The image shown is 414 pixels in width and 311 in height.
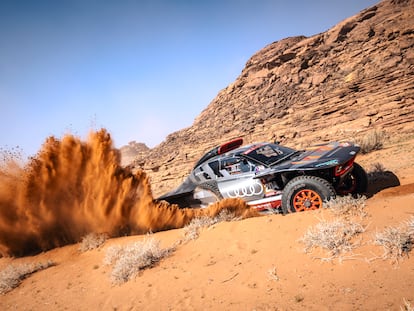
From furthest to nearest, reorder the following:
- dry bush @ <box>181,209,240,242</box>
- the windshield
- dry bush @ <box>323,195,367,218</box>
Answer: the windshield < dry bush @ <box>181,209,240,242</box> < dry bush @ <box>323,195,367,218</box>

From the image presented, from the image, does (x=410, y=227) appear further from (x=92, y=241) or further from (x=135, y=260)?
(x=92, y=241)

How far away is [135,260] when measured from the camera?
4.44 meters

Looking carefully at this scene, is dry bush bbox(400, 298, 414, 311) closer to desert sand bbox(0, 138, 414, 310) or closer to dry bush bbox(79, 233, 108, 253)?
desert sand bbox(0, 138, 414, 310)

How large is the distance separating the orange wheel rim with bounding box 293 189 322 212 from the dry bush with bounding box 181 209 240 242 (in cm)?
124

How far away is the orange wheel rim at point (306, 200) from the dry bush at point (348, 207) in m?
0.42

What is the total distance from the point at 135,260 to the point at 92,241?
6.74 feet

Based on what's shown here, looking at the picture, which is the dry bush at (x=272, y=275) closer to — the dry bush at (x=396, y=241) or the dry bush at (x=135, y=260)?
the dry bush at (x=396, y=241)

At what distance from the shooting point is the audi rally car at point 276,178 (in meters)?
4.89

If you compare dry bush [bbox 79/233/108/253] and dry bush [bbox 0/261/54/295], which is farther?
dry bush [bbox 79/233/108/253]

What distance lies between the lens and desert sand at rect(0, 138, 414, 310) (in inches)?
107

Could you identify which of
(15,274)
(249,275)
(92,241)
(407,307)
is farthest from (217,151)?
(407,307)

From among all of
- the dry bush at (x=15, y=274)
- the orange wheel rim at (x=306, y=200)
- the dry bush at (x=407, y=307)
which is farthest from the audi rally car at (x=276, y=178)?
the dry bush at (x=15, y=274)

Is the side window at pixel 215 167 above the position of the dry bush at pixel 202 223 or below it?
above

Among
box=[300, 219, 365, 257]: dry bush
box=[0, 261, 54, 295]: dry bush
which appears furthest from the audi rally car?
box=[0, 261, 54, 295]: dry bush
